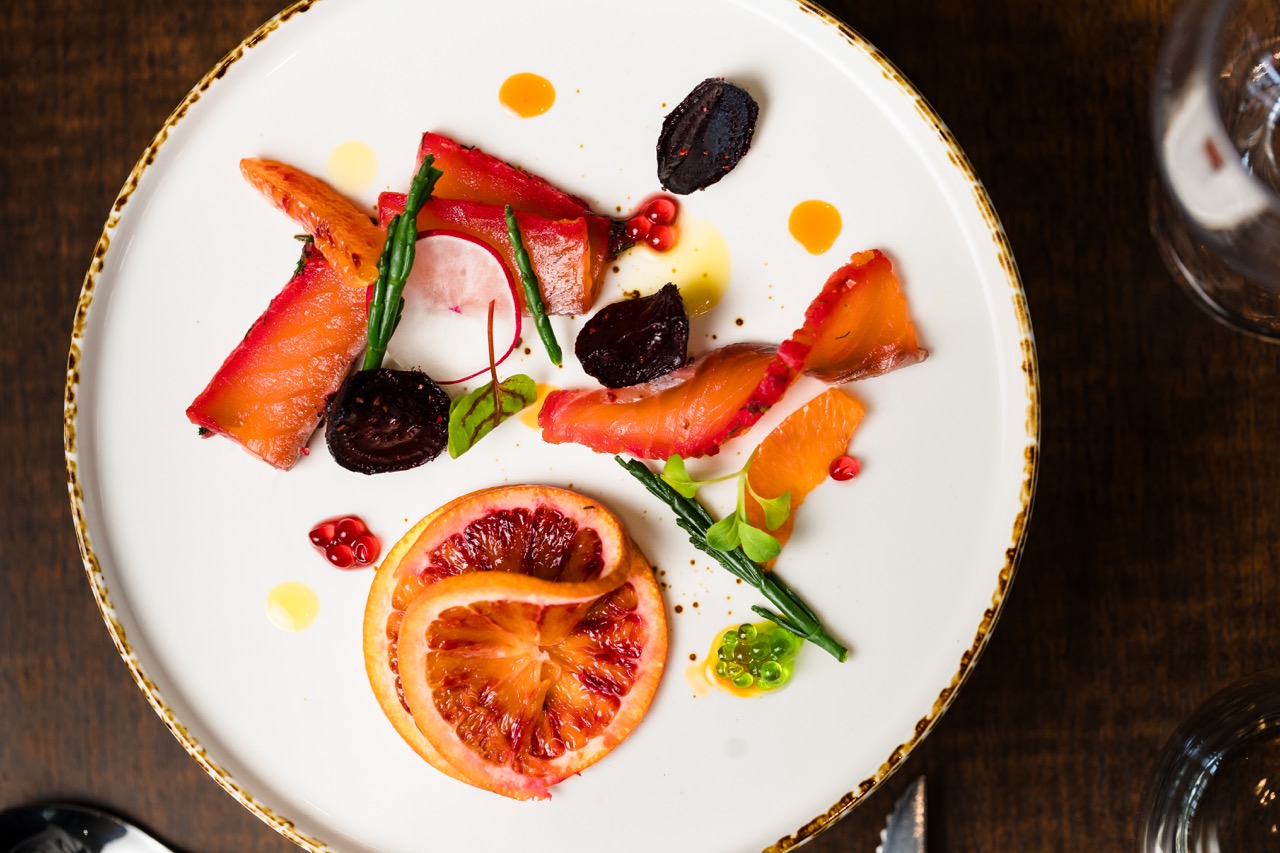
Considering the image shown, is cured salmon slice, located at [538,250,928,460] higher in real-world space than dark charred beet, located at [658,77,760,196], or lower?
lower

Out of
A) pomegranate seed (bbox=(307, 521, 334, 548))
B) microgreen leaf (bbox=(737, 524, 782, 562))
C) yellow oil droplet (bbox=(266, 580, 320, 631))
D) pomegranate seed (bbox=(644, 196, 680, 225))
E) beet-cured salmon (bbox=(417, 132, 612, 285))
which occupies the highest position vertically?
beet-cured salmon (bbox=(417, 132, 612, 285))

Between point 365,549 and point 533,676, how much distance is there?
1.45 ft

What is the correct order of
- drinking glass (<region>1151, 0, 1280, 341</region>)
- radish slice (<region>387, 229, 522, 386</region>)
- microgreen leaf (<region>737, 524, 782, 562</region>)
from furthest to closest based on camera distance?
radish slice (<region>387, 229, 522, 386</region>) → microgreen leaf (<region>737, 524, 782, 562</region>) → drinking glass (<region>1151, 0, 1280, 341</region>)

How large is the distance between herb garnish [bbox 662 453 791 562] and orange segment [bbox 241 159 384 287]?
72 centimetres

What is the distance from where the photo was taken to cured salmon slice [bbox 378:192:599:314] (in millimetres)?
1879

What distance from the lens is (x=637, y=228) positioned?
1934 mm

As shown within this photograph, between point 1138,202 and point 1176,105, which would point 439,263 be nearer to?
point 1176,105

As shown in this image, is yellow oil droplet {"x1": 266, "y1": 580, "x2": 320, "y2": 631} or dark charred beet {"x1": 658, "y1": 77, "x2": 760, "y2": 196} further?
yellow oil droplet {"x1": 266, "y1": 580, "x2": 320, "y2": 631}

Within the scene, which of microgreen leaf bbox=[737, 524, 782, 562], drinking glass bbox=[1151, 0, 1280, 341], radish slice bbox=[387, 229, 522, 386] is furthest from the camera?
radish slice bbox=[387, 229, 522, 386]

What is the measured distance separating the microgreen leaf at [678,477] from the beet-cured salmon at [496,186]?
0.42m

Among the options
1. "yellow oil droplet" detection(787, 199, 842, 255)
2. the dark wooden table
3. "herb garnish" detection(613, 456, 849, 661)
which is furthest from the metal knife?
"yellow oil droplet" detection(787, 199, 842, 255)

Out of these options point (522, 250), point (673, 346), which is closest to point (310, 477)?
point (522, 250)

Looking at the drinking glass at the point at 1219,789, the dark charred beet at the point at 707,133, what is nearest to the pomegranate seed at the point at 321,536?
the dark charred beet at the point at 707,133

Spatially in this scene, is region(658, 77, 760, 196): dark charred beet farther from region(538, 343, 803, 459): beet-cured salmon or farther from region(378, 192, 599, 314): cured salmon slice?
region(538, 343, 803, 459): beet-cured salmon
